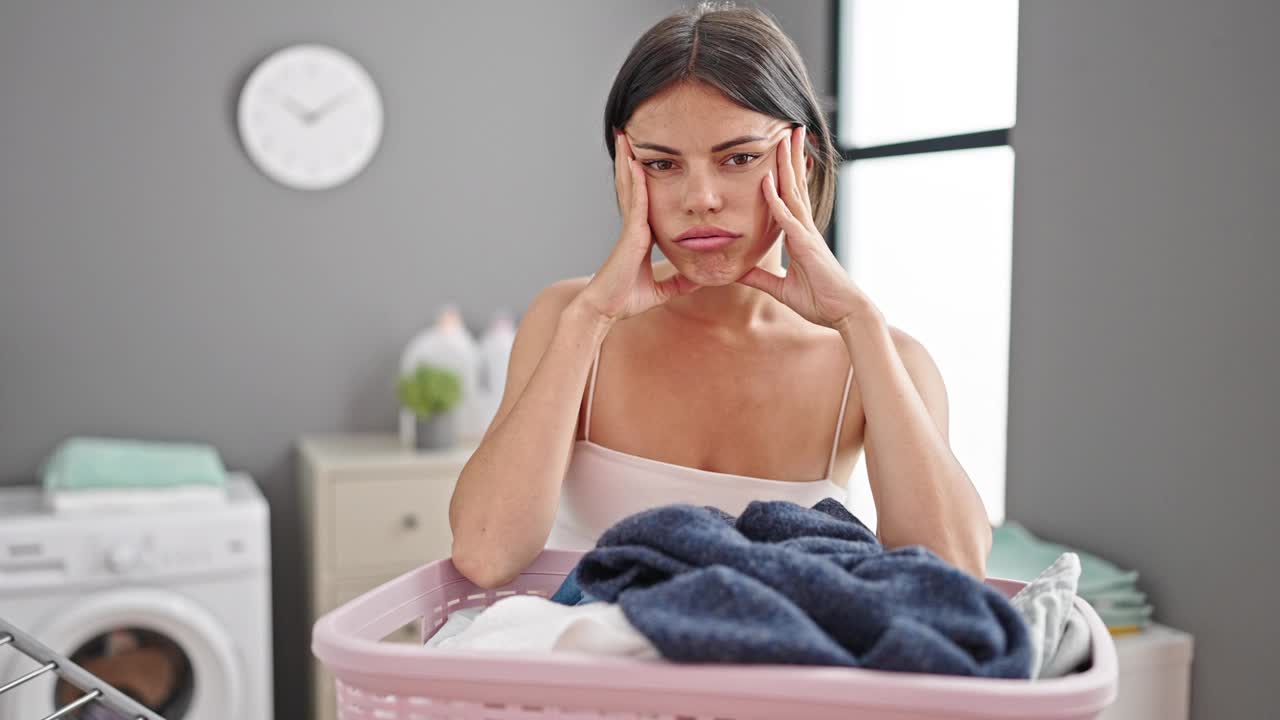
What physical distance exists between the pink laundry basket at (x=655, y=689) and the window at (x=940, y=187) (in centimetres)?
199

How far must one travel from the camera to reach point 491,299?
324 cm

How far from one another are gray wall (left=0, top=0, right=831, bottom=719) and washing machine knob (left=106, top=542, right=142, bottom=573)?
629mm

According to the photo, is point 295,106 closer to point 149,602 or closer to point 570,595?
point 149,602

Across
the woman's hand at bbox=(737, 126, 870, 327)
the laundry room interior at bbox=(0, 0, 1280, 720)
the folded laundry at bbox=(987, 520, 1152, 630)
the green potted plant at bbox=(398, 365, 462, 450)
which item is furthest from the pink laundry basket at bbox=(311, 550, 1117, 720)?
the green potted plant at bbox=(398, 365, 462, 450)

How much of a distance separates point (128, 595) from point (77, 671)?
176 centimetres

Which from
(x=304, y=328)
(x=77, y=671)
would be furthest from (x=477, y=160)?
(x=77, y=671)

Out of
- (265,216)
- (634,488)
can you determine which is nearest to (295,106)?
(265,216)

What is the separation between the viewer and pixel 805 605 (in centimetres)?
→ 56

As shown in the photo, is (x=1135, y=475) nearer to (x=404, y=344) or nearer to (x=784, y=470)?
(x=784, y=470)

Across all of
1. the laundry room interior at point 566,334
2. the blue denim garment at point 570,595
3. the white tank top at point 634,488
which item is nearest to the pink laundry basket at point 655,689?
the laundry room interior at point 566,334

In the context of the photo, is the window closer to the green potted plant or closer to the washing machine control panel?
the green potted plant

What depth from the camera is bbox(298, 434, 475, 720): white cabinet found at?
8.77 ft

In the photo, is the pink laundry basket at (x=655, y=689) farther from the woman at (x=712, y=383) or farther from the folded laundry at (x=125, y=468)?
the folded laundry at (x=125, y=468)

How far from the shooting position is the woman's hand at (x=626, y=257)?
1.05m
